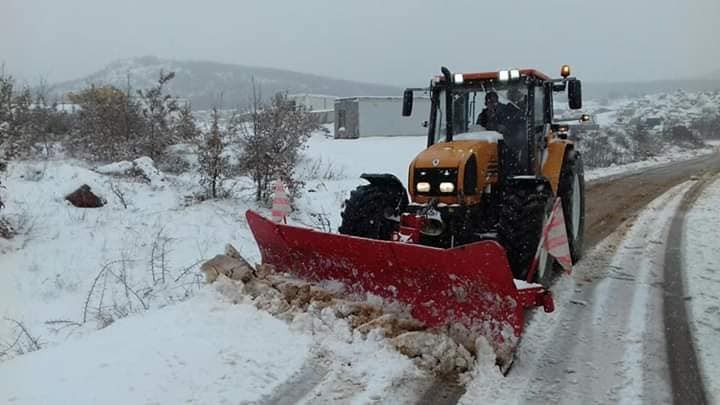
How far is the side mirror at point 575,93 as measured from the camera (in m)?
5.98

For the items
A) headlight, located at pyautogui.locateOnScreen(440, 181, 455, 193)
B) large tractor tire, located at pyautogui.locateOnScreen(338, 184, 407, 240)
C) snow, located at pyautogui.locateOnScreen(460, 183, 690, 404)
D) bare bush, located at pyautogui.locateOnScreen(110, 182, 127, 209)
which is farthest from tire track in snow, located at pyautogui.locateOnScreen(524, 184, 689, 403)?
bare bush, located at pyautogui.locateOnScreen(110, 182, 127, 209)

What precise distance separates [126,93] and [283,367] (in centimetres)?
1468

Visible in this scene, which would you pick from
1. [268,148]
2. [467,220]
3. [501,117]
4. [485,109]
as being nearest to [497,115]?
[501,117]

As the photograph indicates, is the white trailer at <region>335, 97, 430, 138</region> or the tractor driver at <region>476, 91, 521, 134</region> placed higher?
the white trailer at <region>335, 97, 430, 138</region>

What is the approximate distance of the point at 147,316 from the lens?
4773 millimetres

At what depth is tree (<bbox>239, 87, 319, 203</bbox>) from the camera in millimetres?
10398

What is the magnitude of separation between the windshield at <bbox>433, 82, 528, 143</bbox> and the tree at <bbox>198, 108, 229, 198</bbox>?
5.18 metres

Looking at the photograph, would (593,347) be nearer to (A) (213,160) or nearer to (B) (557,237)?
(B) (557,237)

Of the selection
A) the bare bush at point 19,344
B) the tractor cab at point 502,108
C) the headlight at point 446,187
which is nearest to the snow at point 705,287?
the tractor cab at point 502,108

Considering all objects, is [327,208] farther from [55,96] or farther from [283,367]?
[55,96]

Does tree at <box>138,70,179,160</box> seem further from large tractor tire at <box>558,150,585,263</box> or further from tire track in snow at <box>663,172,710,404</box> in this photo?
tire track in snow at <box>663,172,710,404</box>

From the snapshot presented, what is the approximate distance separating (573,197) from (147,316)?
4890 mm

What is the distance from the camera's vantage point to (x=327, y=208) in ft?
35.1

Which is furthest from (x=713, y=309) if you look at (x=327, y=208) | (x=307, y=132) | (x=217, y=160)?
(x=307, y=132)
